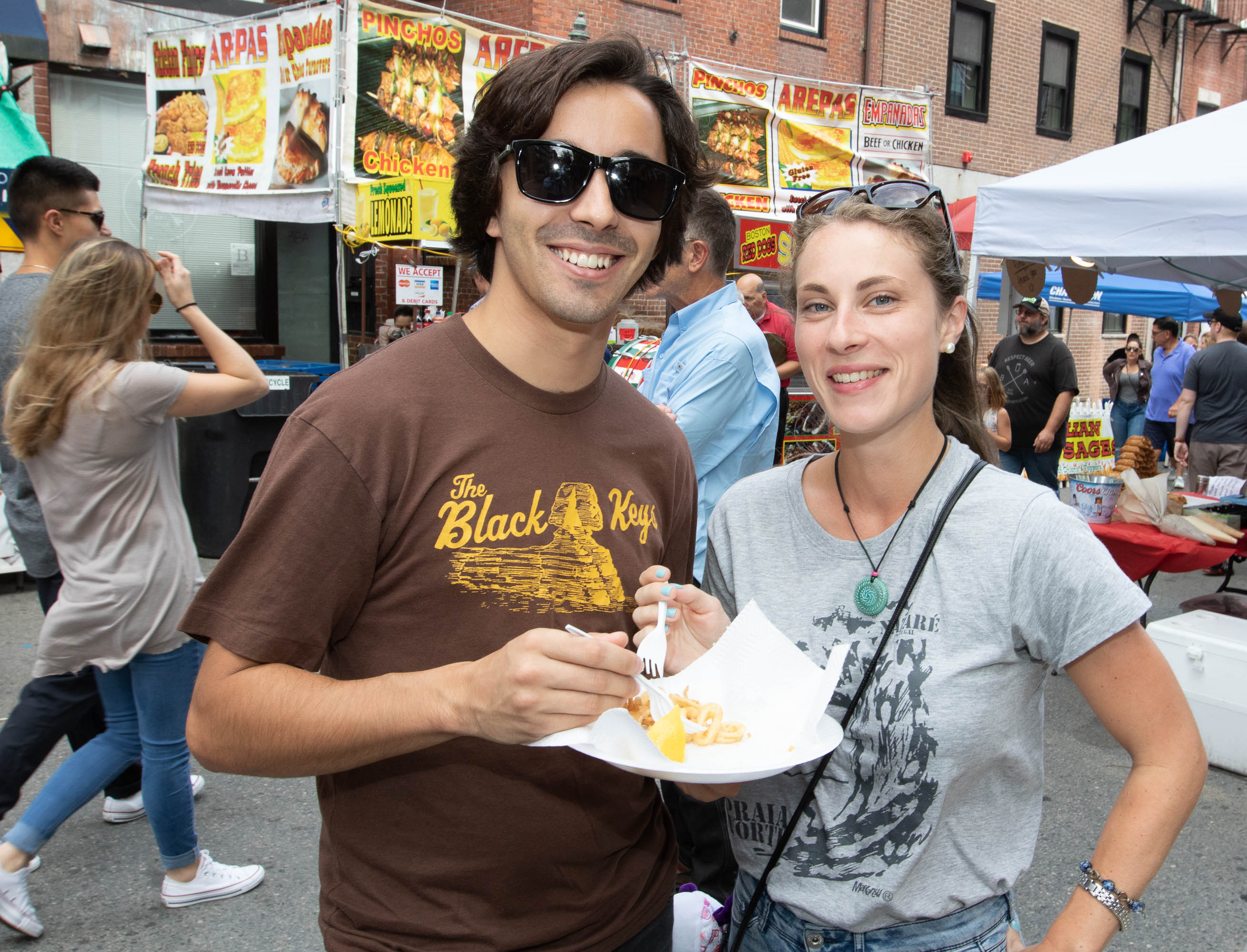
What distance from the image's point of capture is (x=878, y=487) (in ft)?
5.46

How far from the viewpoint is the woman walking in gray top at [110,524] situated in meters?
3.00

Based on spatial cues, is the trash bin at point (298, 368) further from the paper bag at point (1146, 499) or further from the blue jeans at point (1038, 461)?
the blue jeans at point (1038, 461)

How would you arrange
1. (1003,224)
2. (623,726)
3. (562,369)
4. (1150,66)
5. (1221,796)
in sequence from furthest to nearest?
(1150,66) → (1003,224) → (1221,796) → (562,369) → (623,726)

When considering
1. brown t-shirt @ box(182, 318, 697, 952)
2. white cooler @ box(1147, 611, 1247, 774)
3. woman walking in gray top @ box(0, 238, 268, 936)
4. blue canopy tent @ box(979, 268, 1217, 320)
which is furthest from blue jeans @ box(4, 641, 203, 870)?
blue canopy tent @ box(979, 268, 1217, 320)

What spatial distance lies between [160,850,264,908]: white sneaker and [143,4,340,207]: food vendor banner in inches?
231

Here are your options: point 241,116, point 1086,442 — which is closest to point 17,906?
point 241,116

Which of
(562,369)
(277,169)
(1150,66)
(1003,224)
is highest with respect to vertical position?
(1150,66)

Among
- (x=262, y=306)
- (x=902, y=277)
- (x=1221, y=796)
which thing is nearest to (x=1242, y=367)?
(x=1221, y=796)

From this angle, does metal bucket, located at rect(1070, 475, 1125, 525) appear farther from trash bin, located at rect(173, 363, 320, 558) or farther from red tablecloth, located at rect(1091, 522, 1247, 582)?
trash bin, located at rect(173, 363, 320, 558)

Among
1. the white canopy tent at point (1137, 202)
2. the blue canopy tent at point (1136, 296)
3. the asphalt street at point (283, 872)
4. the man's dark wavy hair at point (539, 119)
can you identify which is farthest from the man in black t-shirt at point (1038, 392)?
the man's dark wavy hair at point (539, 119)

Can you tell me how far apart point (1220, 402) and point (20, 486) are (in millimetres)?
9626

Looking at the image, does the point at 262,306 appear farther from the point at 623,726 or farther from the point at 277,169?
the point at 623,726

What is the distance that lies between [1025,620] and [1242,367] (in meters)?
8.97

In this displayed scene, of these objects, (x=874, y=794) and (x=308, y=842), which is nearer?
(x=874, y=794)
